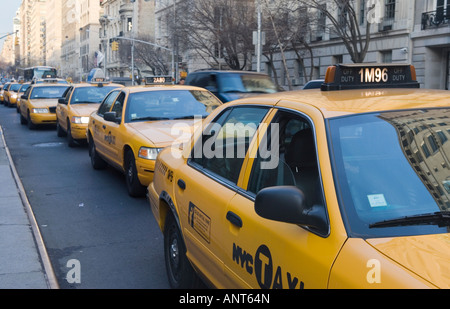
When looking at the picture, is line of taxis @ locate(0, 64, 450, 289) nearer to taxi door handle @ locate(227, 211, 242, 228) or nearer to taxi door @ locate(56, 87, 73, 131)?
taxi door handle @ locate(227, 211, 242, 228)

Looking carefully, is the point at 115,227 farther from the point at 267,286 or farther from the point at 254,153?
the point at 267,286

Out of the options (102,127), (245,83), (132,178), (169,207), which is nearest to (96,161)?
(102,127)

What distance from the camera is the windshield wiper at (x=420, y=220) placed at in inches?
100

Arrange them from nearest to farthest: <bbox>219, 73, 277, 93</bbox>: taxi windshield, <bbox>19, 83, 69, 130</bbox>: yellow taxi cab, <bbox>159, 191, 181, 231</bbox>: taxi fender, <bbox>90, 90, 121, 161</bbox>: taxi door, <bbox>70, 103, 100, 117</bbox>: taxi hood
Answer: <bbox>159, 191, 181, 231</bbox>: taxi fender < <bbox>90, 90, 121, 161</bbox>: taxi door < <bbox>70, 103, 100, 117</bbox>: taxi hood < <bbox>219, 73, 277, 93</bbox>: taxi windshield < <bbox>19, 83, 69, 130</bbox>: yellow taxi cab

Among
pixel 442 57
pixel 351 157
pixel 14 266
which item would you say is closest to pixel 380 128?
pixel 351 157

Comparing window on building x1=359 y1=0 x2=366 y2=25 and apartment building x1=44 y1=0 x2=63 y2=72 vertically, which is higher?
apartment building x1=44 y1=0 x2=63 y2=72

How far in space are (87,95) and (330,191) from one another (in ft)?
45.7

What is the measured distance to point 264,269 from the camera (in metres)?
2.91

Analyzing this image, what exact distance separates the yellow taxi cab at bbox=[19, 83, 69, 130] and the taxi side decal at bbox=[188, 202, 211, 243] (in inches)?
646

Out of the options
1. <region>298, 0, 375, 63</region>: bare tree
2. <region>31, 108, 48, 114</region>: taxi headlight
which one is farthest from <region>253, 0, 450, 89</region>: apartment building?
<region>31, 108, 48, 114</region>: taxi headlight

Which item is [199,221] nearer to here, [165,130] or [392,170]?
[392,170]

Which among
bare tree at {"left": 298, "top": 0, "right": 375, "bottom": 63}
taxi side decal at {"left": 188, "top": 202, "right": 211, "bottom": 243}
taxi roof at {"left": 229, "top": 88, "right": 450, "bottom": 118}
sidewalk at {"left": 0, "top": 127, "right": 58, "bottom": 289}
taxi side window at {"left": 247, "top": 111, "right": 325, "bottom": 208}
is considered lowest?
sidewalk at {"left": 0, "top": 127, "right": 58, "bottom": 289}

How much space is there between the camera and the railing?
1057 inches

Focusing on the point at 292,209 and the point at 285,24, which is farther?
the point at 285,24
